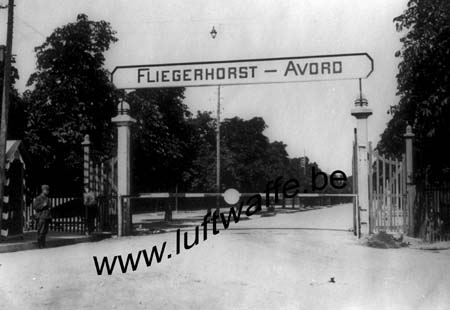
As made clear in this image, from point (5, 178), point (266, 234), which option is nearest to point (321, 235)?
point (266, 234)

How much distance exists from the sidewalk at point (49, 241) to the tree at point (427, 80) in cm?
762

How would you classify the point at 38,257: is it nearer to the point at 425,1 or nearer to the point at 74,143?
the point at 74,143

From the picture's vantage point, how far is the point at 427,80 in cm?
1134

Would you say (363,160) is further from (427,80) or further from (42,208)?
(42,208)

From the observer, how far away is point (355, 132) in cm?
1217

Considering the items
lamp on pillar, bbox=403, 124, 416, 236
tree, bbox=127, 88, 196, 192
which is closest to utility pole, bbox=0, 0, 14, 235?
tree, bbox=127, 88, 196, 192

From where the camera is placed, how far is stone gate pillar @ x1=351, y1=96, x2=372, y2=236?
12117mm

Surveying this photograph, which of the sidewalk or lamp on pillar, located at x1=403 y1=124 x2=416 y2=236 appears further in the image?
lamp on pillar, located at x1=403 y1=124 x2=416 y2=236

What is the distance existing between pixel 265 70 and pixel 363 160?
371 cm

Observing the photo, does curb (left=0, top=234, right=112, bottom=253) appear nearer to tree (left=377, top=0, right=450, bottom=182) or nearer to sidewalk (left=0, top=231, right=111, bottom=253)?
sidewalk (left=0, top=231, right=111, bottom=253)

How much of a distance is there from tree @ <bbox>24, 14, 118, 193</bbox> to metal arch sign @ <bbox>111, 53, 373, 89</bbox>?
21.7ft

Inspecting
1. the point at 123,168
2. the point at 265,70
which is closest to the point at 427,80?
the point at 265,70

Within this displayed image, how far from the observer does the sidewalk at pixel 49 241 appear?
36.0 feet

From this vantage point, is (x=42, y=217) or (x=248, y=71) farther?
(x=42, y=217)
